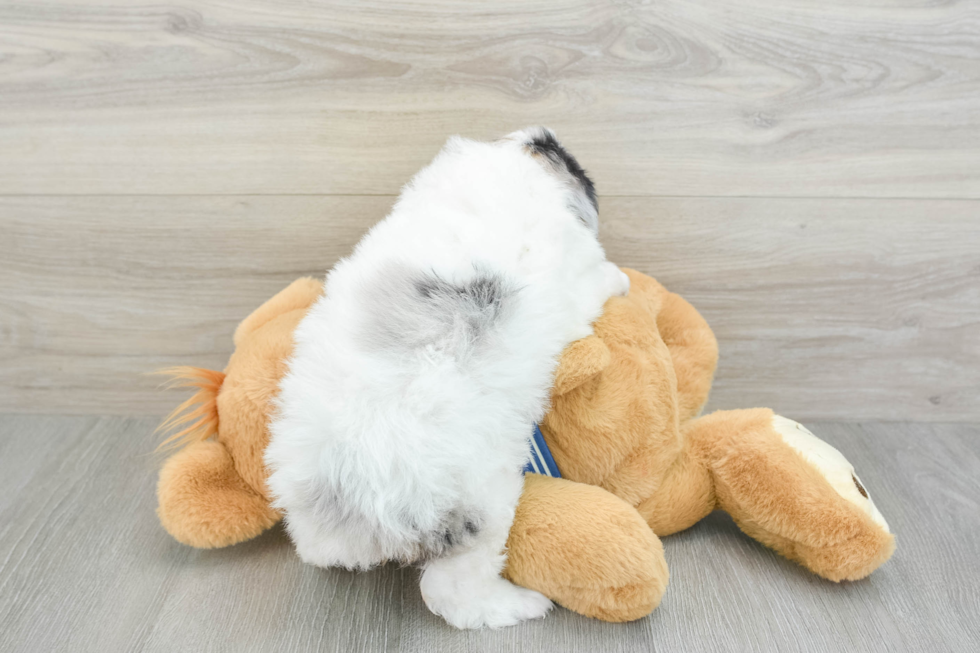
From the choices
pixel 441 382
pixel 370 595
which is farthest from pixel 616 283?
pixel 370 595

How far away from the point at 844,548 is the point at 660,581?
0.20 metres

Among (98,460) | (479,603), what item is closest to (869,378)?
(479,603)

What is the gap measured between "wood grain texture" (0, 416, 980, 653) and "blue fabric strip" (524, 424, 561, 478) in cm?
13

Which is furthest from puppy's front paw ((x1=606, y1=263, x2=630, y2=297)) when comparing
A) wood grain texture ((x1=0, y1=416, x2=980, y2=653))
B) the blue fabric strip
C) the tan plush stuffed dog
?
wood grain texture ((x1=0, y1=416, x2=980, y2=653))

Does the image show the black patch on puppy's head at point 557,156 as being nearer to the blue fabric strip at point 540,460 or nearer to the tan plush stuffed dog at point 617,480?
the tan plush stuffed dog at point 617,480

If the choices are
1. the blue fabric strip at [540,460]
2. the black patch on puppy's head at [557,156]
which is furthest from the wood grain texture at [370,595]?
the black patch on puppy's head at [557,156]

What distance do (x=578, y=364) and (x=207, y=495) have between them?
393 mm

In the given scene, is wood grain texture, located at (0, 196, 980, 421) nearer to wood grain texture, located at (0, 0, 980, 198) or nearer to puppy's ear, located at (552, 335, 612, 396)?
wood grain texture, located at (0, 0, 980, 198)

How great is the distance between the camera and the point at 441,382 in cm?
50

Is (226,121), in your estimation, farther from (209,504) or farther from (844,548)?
(844,548)

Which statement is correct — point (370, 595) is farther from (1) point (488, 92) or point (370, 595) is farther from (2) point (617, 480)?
(1) point (488, 92)

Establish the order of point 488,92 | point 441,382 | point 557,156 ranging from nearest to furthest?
point 441,382 → point 557,156 → point 488,92

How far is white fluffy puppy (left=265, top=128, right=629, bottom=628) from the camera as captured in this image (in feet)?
1.66

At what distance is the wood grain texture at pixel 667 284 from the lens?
0.85 meters
